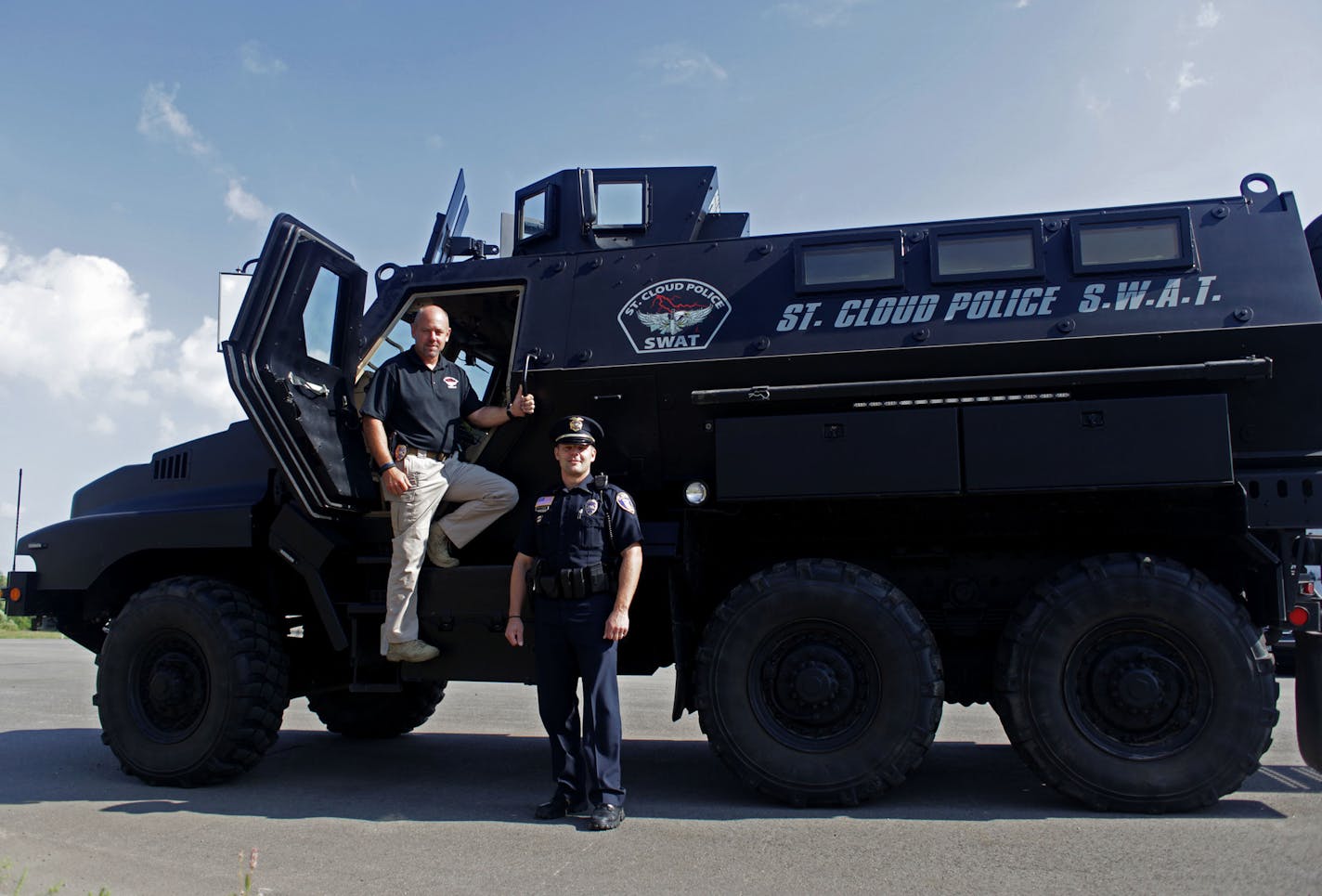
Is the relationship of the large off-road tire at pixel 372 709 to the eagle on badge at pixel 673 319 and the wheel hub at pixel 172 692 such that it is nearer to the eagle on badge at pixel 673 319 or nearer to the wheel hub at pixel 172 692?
the wheel hub at pixel 172 692

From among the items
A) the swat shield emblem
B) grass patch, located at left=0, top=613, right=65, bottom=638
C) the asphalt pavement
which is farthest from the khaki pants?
grass patch, located at left=0, top=613, right=65, bottom=638

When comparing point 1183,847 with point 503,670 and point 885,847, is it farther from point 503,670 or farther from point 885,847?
point 503,670

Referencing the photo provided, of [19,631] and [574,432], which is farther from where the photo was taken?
[19,631]

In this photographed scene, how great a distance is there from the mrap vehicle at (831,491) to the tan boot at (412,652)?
0.07 meters

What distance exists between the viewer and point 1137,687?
4.34 m

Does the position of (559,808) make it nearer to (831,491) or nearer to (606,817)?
(606,817)

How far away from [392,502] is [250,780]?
1.94m

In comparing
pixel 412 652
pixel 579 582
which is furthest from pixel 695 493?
pixel 412 652

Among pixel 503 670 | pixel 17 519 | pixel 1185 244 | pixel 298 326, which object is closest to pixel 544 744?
pixel 503 670

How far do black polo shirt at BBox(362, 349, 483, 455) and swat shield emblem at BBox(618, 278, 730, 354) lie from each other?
1.10m

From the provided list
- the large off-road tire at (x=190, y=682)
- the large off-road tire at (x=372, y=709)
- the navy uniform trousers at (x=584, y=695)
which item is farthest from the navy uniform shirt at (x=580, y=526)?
the large off-road tire at (x=372, y=709)

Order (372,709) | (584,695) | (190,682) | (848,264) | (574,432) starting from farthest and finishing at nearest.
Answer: (372,709) → (190,682) → (848,264) → (574,432) → (584,695)

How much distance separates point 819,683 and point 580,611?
1.19 metres

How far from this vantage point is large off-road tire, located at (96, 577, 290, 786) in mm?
5152
